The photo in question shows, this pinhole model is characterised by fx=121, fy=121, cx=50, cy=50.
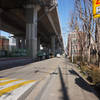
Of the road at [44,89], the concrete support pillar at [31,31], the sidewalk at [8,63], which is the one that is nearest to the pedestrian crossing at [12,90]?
the road at [44,89]

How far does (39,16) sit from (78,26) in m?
27.1

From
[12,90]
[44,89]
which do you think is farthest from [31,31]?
[12,90]

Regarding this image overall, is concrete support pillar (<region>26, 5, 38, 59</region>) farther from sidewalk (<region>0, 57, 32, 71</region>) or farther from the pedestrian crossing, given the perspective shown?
the pedestrian crossing

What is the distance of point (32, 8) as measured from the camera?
30.0 meters

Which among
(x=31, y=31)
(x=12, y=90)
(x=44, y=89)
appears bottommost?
(x=44, y=89)

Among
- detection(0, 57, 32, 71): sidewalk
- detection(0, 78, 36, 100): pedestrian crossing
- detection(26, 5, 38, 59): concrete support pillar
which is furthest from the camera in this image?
detection(26, 5, 38, 59): concrete support pillar

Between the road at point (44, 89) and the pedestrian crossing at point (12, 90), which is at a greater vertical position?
the pedestrian crossing at point (12, 90)

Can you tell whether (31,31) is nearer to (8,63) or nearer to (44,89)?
(8,63)

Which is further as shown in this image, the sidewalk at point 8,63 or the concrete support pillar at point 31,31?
the concrete support pillar at point 31,31

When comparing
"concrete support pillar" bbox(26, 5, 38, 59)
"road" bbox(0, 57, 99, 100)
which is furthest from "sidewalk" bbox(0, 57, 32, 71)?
"road" bbox(0, 57, 99, 100)

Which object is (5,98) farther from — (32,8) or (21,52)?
(32,8)

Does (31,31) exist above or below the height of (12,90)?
above

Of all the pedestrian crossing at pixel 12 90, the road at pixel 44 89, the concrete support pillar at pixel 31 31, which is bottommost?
the road at pixel 44 89

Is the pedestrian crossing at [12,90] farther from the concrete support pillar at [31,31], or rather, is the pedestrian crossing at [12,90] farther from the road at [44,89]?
the concrete support pillar at [31,31]
